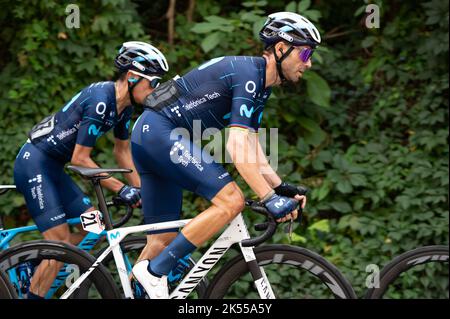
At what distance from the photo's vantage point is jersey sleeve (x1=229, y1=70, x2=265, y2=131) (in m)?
4.84

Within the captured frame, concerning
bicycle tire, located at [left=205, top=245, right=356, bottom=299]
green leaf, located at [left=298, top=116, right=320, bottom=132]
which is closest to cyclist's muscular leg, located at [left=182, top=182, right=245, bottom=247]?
bicycle tire, located at [left=205, top=245, right=356, bottom=299]

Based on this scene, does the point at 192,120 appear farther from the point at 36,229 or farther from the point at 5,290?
the point at 36,229

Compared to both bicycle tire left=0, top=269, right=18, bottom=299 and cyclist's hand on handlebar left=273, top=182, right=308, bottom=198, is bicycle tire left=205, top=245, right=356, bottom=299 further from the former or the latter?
bicycle tire left=0, top=269, right=18, bottom=299

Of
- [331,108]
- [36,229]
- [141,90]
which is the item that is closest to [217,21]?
[331,108]

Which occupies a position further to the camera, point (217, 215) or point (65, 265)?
point (65, 265)

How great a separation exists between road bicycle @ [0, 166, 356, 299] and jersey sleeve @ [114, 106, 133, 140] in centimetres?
83

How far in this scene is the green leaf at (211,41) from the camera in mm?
8164

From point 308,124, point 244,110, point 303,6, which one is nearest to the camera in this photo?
point 244,110

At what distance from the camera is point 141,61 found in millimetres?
6000

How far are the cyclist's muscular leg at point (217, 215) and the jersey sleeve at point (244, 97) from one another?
365mm

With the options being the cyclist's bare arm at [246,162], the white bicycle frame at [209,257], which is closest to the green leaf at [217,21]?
the white bicycle frame at [209,257]

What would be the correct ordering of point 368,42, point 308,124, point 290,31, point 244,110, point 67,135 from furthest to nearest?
point 368,42 < point 308,124 < point 67,135 < point 290,31 < point 244,110

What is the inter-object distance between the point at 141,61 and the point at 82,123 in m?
0.60
